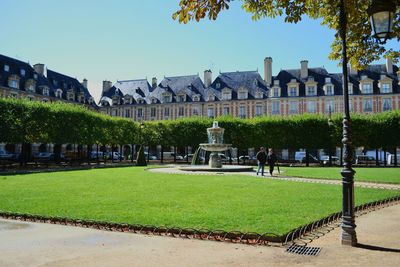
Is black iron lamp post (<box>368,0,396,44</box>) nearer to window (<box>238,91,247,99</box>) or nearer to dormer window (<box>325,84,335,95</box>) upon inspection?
dormer window (<box>325,84,335,95</box>)

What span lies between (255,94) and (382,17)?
5442cm

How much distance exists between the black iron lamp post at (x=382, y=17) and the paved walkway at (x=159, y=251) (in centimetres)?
325

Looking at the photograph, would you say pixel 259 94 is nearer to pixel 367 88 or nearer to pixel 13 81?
pixel 367 88

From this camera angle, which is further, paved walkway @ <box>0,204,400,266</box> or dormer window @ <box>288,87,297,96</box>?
dormer window @ <box>288,87,297,96</box>

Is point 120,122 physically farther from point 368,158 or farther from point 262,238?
point 262,238

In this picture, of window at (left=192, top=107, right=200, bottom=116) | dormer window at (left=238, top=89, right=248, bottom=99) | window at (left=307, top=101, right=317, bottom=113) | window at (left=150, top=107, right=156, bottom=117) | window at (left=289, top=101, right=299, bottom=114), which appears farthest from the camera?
window at (left=150, top=107, right=156, bottom=117)

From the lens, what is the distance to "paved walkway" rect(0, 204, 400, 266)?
498 cm

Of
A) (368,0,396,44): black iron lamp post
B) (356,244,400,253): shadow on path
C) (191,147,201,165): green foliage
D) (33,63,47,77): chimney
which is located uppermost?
(33,63,47,77): chimney

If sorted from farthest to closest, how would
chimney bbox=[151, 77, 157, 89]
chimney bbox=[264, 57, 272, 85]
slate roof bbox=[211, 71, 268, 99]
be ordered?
chimney bbox=[151, 77, 157, 89]
slate roof bbox=[211, 71, 268, 99]
chimney bbox=[264, 57, 272, 85]

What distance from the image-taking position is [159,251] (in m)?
5.50

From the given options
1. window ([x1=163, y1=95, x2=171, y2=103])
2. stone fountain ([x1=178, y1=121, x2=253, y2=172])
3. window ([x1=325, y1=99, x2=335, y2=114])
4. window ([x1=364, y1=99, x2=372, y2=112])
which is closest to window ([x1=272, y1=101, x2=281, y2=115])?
window ([x1=325, y1=99, x2=335, y2=114])

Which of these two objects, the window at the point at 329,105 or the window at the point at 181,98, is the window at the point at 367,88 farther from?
the window at the point at 181,98

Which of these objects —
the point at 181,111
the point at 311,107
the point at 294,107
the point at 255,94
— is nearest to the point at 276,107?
the point at 294,107

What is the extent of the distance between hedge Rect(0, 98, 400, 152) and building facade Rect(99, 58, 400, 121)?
556 inches
